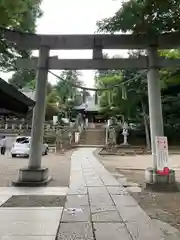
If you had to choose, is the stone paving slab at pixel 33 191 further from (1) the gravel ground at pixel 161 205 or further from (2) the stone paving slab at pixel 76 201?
(1) the gravel ground at pixel 161 205

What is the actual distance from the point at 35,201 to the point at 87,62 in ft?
17.0

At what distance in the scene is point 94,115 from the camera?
6375 cm

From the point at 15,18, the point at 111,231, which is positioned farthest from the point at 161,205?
the point at 15,18

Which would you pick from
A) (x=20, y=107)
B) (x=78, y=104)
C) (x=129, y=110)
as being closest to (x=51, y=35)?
(x=20, y=107)

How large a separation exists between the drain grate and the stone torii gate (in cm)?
230

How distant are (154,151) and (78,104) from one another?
51.1m

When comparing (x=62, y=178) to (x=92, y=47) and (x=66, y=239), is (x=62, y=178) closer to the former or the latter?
(x=92, y=47)

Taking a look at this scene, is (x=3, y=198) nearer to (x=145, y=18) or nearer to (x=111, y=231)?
(x=111, y=231)

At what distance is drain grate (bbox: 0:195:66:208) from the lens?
817 centimetres

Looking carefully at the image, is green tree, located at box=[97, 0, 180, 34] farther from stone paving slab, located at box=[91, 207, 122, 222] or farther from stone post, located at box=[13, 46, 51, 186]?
stone paving slab, located at box=[91, 207, 122, 222]

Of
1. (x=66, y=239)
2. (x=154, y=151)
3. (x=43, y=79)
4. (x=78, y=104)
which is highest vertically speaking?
(x=78, y=104)

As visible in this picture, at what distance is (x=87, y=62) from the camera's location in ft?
39.1

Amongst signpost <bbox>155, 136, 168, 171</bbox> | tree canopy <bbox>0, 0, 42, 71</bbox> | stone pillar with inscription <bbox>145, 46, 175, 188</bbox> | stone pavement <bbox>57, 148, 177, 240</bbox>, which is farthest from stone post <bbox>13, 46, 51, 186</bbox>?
signpost <bbox>155, 136, 168, 171</bbox>

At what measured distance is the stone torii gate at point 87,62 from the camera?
11.6 m
